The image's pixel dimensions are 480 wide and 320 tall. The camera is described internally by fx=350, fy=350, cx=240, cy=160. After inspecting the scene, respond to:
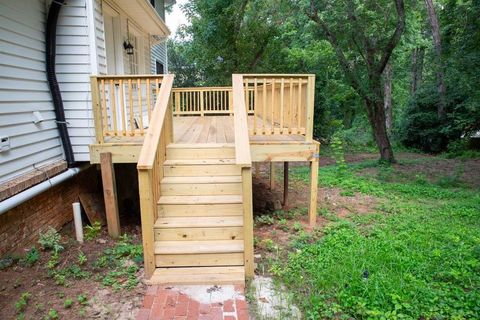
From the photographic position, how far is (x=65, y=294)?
3.13 metres

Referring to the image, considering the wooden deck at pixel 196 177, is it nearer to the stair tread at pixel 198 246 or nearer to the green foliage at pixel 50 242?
the stair tread at pixel 198 246

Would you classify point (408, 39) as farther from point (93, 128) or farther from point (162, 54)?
point (93, 128)

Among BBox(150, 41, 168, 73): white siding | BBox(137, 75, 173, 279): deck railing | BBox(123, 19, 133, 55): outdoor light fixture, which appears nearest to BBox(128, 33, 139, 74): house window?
BBox(123, 19, 133, 55): outdoor light fixture

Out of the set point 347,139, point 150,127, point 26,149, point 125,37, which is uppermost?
point 125,37

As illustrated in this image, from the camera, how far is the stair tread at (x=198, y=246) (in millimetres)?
3545

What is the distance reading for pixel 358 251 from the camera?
12.6 feet

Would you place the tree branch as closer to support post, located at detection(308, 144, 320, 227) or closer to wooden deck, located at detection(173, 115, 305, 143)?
wooden deck, located at detection(173, 115, 305, 143)

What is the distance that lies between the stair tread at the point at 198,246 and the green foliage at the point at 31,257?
1.33 m

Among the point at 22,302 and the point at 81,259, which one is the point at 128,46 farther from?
the point at 22,302

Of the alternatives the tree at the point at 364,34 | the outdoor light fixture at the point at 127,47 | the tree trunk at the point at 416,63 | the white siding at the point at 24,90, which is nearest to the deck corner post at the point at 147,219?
the white siding at the point at 24,90

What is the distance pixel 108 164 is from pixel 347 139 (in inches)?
581

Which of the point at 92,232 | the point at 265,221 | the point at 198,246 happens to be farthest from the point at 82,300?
the point at 265,221

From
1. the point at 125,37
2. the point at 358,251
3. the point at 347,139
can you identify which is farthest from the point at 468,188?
the point at 347,139

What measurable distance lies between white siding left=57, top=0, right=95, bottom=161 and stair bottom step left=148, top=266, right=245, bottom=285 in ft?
8.24
